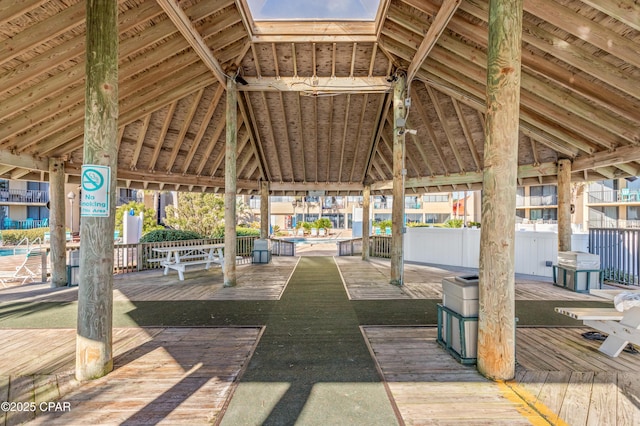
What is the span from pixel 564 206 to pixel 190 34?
32.4 feet

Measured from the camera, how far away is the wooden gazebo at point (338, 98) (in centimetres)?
331

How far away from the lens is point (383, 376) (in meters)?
3.28

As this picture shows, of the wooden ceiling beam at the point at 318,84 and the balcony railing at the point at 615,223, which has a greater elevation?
the wooden ceiling beam at the point at 318,84

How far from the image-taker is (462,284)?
3.71m

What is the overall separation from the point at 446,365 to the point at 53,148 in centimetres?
983

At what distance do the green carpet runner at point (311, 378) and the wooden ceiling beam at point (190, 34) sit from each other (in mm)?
→ 5483

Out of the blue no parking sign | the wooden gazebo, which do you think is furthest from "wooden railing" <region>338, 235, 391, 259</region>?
the blue no parking sign

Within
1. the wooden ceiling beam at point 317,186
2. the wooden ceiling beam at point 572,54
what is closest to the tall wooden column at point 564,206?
the wooden ceiling beam at point 572,54

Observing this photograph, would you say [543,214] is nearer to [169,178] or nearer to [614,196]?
[614,196]

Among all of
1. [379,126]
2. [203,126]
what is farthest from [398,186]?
[203,126]

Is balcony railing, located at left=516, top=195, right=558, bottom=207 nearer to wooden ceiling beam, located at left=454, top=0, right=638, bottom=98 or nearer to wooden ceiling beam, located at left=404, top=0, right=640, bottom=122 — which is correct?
wooden ceiling beam, located at left=404, top=0, right=640, bottom=122

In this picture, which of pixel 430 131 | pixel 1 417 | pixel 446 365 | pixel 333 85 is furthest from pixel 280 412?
pixel 430 131

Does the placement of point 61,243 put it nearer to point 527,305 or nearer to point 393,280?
point 393,280

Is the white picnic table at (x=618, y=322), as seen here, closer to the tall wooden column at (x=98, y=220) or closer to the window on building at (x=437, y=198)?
the tall wooden column at (x=98, y=220)
